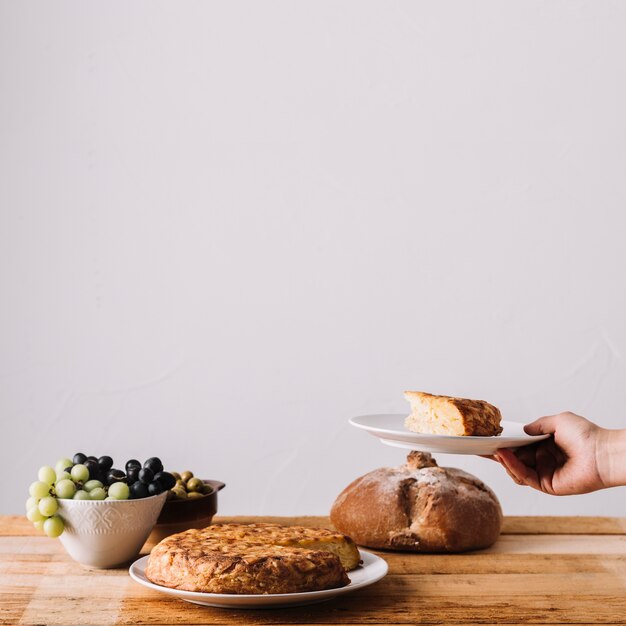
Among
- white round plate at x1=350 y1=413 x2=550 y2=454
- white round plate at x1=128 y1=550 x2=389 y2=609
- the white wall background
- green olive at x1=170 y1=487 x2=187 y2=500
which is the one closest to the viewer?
white round plate at x1=128 y1=550 x2=389 y2=609

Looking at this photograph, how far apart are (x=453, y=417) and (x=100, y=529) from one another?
677 mm

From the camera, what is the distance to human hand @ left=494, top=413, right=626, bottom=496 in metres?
1.73


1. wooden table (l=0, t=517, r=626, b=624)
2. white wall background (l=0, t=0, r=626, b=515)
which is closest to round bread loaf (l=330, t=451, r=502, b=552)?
wooden table (l=0, t=517, r=626, b=624)

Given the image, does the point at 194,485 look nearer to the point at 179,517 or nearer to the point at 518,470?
the point at 179,517

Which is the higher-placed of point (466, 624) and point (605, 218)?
point (605, 218)

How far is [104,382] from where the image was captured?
3.04 meters

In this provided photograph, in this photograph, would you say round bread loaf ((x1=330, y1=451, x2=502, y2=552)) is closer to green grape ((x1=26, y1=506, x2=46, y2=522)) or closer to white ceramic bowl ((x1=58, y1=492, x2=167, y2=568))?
white ceramic bowl ((x1=58, y1=492, x2=167, y2=568))

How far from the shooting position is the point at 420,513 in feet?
5.75

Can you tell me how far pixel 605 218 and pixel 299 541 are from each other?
2027 millimetres

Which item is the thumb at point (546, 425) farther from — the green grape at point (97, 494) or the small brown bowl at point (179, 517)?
the green grape at point (97, 494)

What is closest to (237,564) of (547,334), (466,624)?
(466,624)

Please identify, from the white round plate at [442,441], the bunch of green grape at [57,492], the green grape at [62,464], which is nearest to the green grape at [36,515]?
the bunch of green grape at [57,492]

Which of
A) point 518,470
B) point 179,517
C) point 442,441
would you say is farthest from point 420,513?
point 179,517

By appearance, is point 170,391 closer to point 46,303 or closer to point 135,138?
point 46,303
